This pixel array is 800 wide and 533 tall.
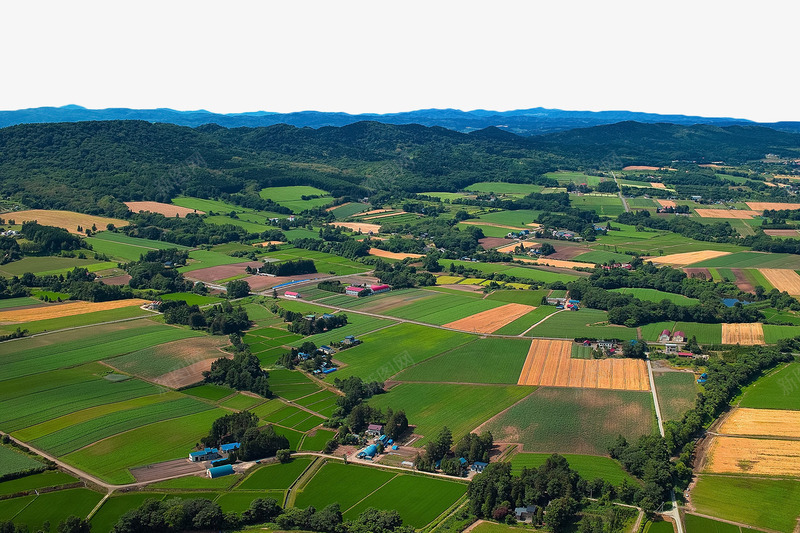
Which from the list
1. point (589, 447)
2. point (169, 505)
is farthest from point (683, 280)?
point (169, 505)

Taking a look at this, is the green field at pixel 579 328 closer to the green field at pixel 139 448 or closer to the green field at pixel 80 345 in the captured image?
the green field at pixel 139 448

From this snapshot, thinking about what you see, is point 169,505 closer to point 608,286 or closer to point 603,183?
point 608,286

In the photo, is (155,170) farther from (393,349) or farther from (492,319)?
(393,349)

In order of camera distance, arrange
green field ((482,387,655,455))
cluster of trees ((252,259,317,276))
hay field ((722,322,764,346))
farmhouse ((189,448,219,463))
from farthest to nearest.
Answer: cluster of trees ((252,259,317,276)) → hay field ((722,322,764,346)) → green field ((482,387,655,455)) → farmhouse ((189,448,219,463))

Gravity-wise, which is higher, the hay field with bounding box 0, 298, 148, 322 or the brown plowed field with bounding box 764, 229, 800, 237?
the brown plowed field with bounding box 764, 229, 800, 237

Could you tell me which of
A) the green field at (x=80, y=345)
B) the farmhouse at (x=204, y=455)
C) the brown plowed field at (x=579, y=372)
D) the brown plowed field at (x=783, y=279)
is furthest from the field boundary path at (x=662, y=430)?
the green field at (x=80, y=345)

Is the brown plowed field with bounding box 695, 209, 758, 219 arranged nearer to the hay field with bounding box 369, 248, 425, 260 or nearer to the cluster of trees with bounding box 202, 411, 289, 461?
the hay field with bounding box 369, 248, 425, 260

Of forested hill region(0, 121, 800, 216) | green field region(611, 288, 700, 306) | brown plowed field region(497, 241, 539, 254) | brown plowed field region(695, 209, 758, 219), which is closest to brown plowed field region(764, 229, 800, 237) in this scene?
brown plowed field region(695, 209, 758, 219)
